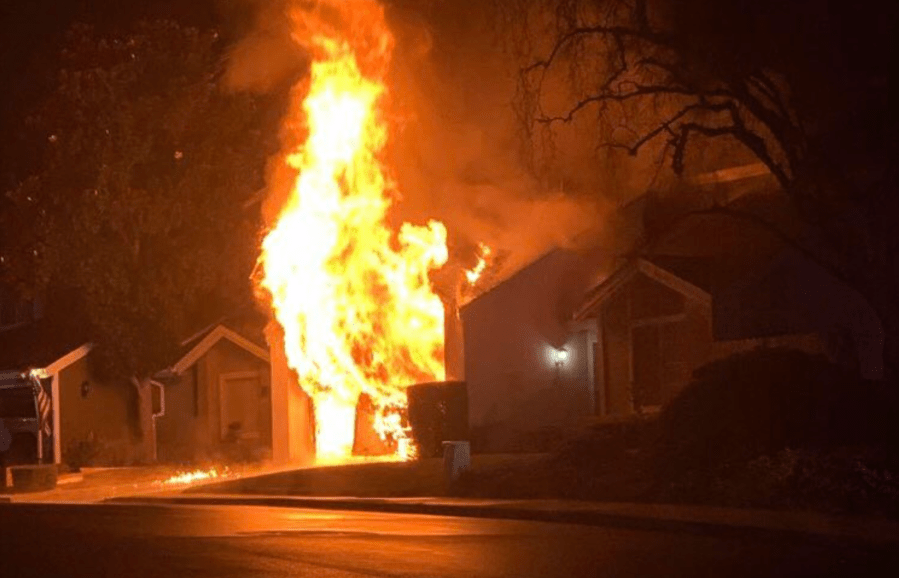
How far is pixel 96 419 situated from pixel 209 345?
3.95 m

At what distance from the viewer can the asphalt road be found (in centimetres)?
1424

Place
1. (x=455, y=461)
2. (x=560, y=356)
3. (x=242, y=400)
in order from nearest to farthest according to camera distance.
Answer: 1. (x=455, y=461)
2. (x=560, y=356)
3. (x=242, y=400)

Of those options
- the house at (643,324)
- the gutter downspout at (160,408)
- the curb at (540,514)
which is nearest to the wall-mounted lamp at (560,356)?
the house at (643,324)

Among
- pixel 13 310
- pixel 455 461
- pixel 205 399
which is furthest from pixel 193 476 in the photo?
pixel 13 310

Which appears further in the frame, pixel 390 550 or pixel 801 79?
pixel 801 79

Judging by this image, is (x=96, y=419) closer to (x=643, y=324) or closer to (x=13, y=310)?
(x=13, y=310)

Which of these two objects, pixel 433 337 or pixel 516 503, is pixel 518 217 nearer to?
pixel 433 337

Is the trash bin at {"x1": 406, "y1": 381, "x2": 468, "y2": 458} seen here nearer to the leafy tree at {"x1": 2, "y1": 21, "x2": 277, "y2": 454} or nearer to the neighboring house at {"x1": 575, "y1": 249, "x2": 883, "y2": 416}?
the neighboring house at {"x1": 575, "y1": 249, "x2": 883, "y2": 416}

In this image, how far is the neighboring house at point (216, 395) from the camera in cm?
4409

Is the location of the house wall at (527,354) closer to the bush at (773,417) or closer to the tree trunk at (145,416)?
the bush at (773,417)

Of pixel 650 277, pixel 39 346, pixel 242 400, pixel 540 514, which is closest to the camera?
pixel 540 514

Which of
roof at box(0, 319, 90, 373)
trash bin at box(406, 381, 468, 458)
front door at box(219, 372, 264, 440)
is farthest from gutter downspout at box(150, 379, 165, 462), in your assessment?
trash bin at box(406, 381, 468, 458)

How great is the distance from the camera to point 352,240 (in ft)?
110

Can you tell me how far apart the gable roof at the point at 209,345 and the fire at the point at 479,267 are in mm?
12076
